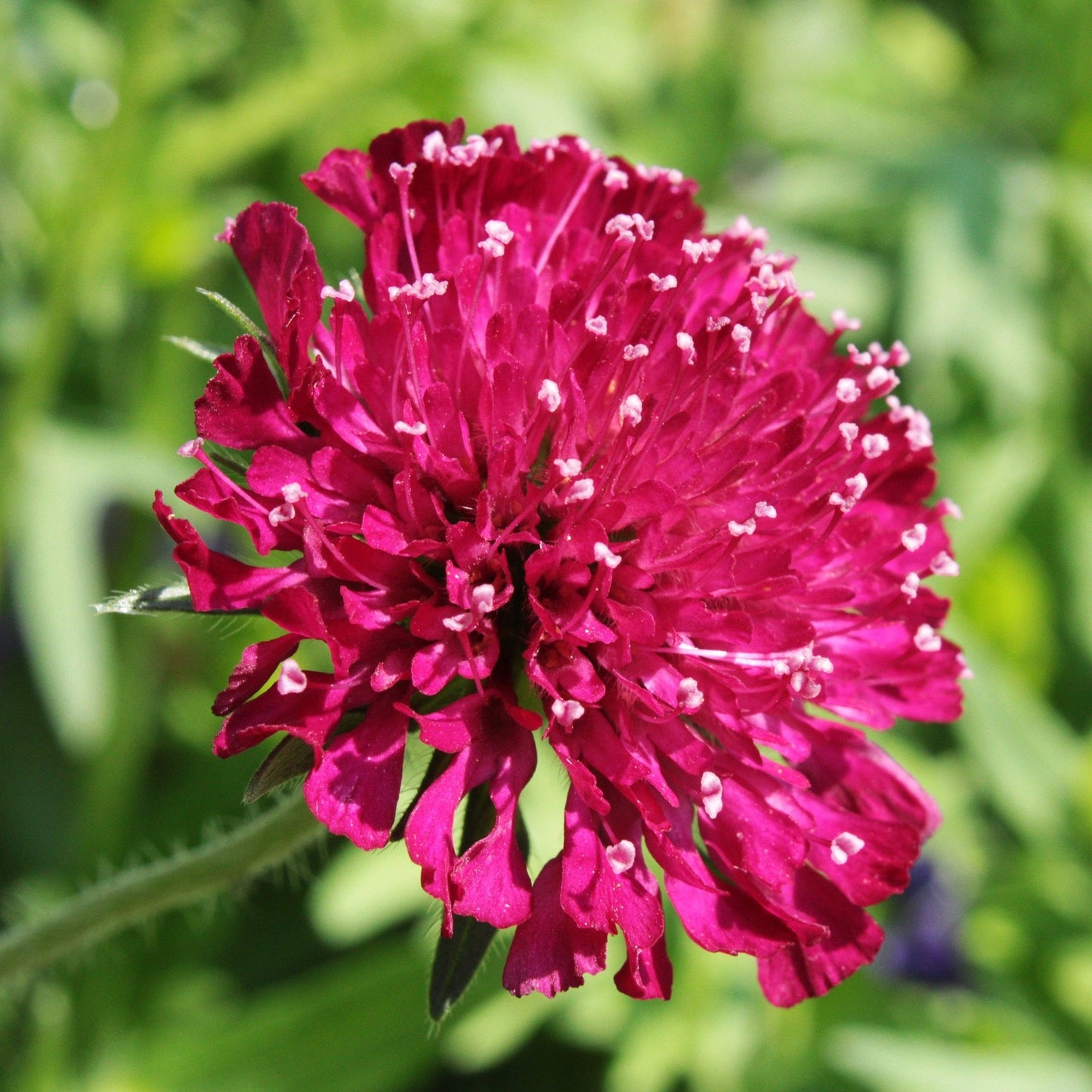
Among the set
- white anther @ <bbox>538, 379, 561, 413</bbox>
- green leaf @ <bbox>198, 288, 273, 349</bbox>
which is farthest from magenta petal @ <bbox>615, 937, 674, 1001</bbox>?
green leaf @ <bbox>198, 288, 273, 349</bbox>

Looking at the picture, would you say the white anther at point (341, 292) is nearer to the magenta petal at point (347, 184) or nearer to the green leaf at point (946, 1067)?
the magenta petal at point (347, 184)

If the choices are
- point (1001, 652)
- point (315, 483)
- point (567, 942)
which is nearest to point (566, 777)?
point (567, 942)

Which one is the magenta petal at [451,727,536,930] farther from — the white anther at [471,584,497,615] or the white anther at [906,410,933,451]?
the white anther at [906,410,933,451]

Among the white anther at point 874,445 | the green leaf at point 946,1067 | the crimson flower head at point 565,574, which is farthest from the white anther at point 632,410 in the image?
the green leaf at point 946,1067

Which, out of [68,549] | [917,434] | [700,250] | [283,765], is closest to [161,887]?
[283,765]

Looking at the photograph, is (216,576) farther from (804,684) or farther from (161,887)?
(804,684)

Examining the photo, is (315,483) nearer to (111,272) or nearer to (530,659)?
(530,659)
